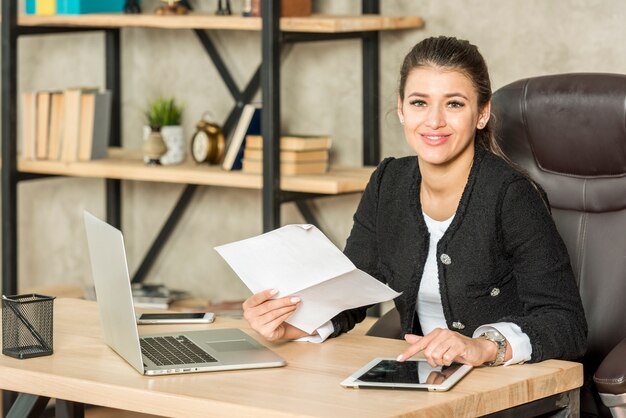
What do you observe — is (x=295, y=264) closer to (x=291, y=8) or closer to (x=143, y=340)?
(x=143, y=340)

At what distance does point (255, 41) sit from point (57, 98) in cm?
72

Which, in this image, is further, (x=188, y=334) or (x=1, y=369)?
(x=188, y=334)

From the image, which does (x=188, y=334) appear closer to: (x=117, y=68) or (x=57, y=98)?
(x=57, y=98)

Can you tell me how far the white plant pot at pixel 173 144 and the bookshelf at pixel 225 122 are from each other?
0.05 m

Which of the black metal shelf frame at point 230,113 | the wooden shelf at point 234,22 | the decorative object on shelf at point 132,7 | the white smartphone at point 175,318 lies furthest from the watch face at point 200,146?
the white smartphone at point 175,318

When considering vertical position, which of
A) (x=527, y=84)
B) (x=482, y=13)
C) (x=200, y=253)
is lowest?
(x=200, y=253)

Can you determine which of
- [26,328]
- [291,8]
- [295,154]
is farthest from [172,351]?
[291,8]

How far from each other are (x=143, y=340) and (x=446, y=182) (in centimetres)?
67

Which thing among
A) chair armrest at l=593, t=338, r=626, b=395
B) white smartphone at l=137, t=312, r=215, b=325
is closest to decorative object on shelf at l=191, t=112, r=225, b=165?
white smartphone at l=137, t=312, r=215, b=325

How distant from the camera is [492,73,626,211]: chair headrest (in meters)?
2.47

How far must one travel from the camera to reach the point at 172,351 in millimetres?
2062

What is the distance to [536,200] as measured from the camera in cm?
226

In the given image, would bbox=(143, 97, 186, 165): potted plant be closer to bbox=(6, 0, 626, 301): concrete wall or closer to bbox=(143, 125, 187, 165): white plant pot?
bbox=(143, 125, 187, 165): white plant pot

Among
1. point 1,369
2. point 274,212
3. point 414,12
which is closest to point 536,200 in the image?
point 1,369
